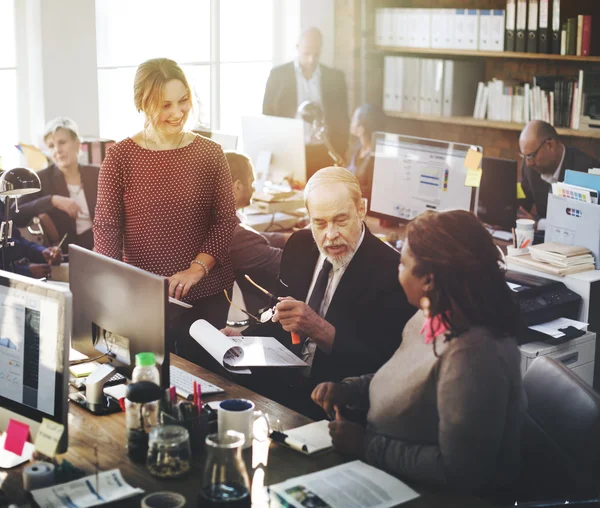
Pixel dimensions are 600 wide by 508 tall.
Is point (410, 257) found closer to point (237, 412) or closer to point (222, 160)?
point (237, 412)

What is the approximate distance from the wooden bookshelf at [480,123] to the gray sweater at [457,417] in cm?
397

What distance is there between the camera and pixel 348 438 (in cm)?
184

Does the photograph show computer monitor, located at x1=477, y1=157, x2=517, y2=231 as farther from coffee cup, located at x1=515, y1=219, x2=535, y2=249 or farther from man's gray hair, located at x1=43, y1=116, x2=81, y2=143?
man's gray hair, located at x1=43, y1=116, x2=81, y2=143

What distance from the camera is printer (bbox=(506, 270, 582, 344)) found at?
318 cm

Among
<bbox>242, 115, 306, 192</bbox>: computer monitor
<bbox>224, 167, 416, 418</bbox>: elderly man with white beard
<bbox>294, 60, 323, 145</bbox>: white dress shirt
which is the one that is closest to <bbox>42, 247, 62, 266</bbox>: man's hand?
<bbox>242, 115, 306, 192</bbox>: computer monitor

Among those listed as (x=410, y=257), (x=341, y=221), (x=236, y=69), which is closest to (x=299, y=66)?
(x=236, y=69)

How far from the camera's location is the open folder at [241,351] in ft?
7.45

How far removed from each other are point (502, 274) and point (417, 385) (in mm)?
288

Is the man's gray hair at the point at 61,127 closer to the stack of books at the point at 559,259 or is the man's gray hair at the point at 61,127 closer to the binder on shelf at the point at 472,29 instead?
the stack of books at the point at 559,259

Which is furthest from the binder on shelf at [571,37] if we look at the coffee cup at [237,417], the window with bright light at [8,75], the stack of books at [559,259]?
the coffee cup at [237,417]

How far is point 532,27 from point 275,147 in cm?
204

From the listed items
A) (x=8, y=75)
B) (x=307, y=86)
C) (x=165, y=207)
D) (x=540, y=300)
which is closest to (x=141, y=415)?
(x=165, y=207)

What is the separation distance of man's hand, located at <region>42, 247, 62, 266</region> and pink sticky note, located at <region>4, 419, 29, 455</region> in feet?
6.75

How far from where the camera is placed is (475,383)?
1624 mm
